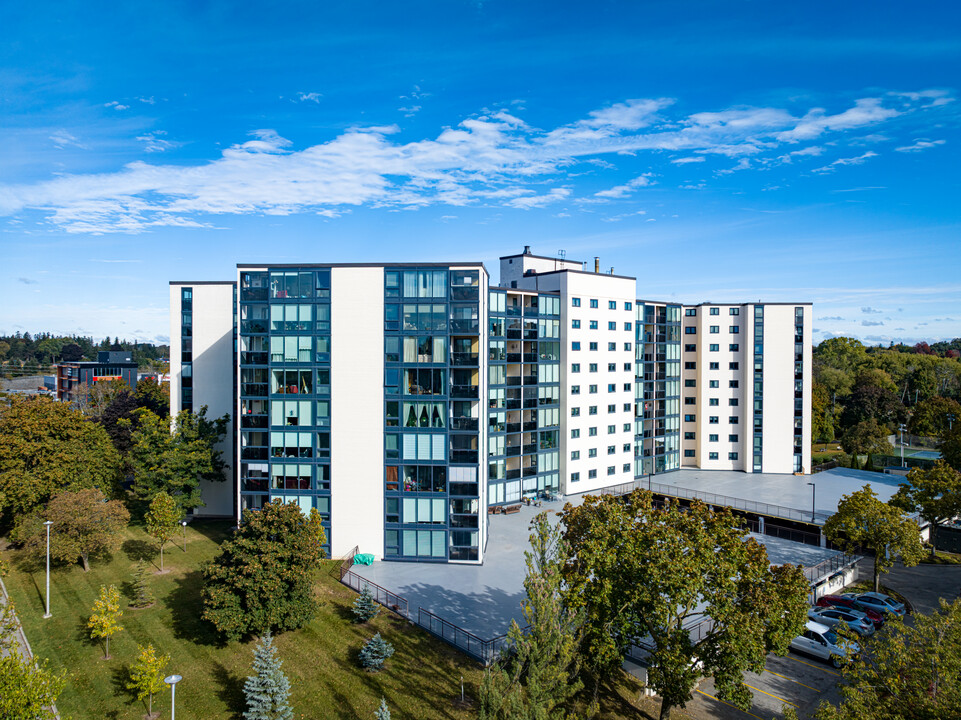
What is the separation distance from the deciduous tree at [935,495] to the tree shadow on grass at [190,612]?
4657cm

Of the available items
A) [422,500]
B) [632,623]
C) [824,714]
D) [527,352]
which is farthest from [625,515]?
[527,352]

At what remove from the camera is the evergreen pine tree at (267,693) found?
22984mm

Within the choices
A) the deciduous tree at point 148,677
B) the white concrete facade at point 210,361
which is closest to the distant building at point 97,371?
the white concrete facade at point 210,361

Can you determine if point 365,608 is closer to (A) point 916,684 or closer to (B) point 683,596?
(B) point 683,596

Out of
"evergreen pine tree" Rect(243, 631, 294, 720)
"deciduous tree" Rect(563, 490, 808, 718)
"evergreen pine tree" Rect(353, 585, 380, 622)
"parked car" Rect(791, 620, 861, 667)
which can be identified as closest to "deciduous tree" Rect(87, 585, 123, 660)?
"evergreen pine tree" Rect(243, 631, 294, 720)

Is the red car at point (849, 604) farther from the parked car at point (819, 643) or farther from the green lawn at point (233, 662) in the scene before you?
the green lawn at point (233, 662)

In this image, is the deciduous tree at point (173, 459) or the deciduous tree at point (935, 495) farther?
the deciduous tree at point (173, 459)

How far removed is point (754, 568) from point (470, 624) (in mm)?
15429

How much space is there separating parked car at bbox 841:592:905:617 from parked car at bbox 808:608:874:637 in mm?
1729

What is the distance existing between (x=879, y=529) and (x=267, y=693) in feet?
118

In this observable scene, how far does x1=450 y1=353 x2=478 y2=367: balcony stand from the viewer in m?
39.5

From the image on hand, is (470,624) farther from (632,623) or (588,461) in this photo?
(588,461)

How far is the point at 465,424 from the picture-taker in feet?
129

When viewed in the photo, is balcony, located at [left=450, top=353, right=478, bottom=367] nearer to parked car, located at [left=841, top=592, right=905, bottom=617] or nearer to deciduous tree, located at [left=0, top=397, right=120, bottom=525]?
parked car, located at [left=841, top=592, right=905, bottom=617]
